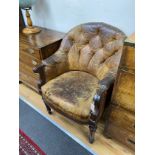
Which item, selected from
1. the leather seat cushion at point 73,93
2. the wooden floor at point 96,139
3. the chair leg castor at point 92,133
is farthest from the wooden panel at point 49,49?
the chair leg castor at point 92,133

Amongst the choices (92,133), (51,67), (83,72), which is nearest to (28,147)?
(92,133)

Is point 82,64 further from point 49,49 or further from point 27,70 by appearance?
point 27,70

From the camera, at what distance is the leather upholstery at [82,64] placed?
1.44 metres

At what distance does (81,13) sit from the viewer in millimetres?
1873

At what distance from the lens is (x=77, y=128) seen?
173cm

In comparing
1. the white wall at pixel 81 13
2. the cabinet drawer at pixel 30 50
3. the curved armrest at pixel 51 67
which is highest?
the white wall at pixel 81 13

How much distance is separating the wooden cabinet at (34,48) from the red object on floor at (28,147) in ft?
2.28

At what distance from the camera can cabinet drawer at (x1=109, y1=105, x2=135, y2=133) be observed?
50.3 inches

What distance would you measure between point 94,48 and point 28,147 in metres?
1.12

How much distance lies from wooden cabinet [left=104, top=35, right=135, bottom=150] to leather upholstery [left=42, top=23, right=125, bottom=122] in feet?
0.61

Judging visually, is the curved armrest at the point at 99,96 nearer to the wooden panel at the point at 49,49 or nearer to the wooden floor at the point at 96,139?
the wooden floor at the point at 96,139
